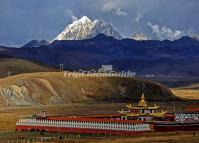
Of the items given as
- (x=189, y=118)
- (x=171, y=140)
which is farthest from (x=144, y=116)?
(x=171, y=140)

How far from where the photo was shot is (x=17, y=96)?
188875mm

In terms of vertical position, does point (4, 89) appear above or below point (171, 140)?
above

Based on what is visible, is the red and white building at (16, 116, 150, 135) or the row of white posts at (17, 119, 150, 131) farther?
the red and white building at (16, 116, 150, 135)

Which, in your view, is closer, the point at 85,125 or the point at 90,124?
the point at 90,124

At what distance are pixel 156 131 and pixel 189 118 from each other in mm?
8305

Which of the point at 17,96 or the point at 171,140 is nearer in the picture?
the point at 171,140

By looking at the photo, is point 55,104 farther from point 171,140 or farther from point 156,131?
point 171,140

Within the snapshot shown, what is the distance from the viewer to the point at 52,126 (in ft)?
352

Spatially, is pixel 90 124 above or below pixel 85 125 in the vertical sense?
above

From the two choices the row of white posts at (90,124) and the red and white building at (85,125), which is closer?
the row of white posts at (90,124)

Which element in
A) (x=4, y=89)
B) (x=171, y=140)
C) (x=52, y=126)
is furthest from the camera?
(x=4, y=89)

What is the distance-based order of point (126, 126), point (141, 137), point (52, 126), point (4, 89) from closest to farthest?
point (141, 137) → point (126, 126) → point (52, 126) → point (4, 89)

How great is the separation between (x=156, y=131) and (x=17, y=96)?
9593cm

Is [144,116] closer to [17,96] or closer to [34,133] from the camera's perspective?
[34,133]
